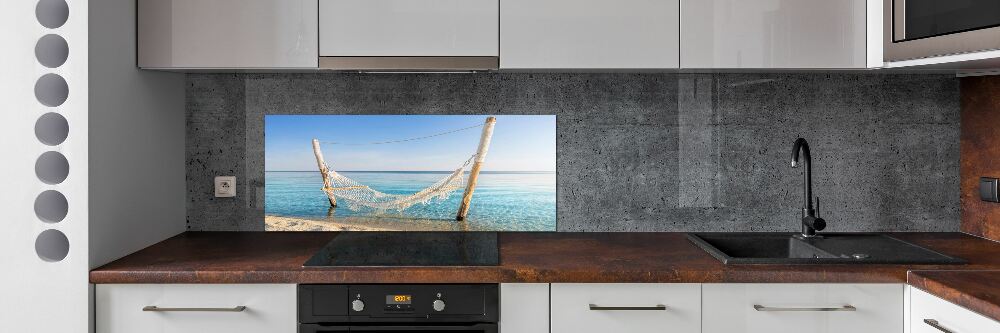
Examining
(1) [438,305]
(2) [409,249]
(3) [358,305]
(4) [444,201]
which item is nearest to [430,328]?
(1) [438,305]

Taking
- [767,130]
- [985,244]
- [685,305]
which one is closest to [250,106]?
[685,305]

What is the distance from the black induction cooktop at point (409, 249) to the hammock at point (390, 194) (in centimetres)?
10

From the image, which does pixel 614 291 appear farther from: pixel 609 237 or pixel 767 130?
pixel 767 130

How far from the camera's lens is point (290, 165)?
2.56 m

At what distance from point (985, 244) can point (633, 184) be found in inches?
43.8

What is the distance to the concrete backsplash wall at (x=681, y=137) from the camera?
252 centimetres

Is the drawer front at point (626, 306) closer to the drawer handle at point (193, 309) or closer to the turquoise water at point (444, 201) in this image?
the turquoise water at point (444, 201)
